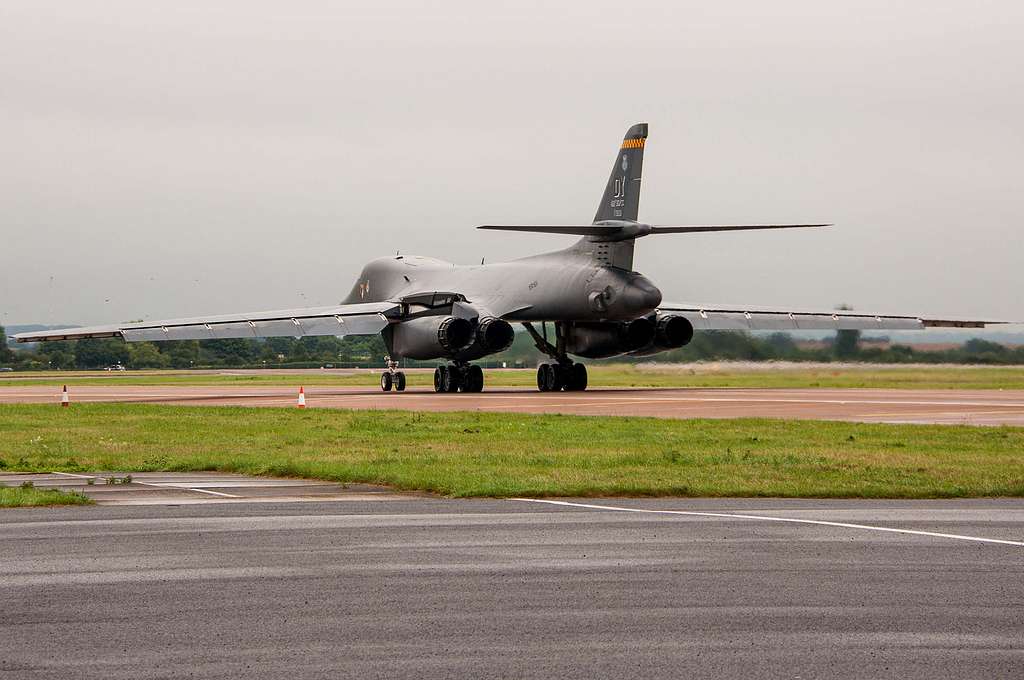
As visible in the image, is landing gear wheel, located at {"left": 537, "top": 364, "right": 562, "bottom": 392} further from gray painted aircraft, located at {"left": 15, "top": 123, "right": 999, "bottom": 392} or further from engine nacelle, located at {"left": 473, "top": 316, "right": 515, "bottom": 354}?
engine nacelle, located at {"left": 473, "top": 316, "right": 515, "bottom": 354}

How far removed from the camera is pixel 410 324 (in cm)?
4828

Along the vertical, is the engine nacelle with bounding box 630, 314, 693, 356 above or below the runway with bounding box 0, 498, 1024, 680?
above

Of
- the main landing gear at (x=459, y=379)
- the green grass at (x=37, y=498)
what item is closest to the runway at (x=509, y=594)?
the green grass at (x=37, y=498)

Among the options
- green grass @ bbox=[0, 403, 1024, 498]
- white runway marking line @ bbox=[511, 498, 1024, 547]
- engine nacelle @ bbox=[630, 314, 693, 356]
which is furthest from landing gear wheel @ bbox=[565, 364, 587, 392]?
white runway marking line @ bbox=[511, 498, 1024, 547]

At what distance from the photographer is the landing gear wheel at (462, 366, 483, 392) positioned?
1923 inches

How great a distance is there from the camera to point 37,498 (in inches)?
621

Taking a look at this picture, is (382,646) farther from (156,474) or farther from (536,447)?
(536,447)

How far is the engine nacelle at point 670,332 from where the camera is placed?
47.3 m

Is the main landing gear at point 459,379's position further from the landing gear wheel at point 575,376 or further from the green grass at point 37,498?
the green grass at point 37,498

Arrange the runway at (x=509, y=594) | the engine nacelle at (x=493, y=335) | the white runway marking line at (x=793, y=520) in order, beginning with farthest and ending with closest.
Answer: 1. the engine nacelle at (x=493, y=335)
2. the white runway marking line at (x=793, y=520)
3. the runway at (x=509, y=594)

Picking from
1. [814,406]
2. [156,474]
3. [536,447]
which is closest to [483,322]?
[814,406]

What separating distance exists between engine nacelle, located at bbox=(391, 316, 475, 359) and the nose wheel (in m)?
3.97

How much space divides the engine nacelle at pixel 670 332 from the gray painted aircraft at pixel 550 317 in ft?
0.11

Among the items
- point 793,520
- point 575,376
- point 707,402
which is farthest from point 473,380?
point 793,520
